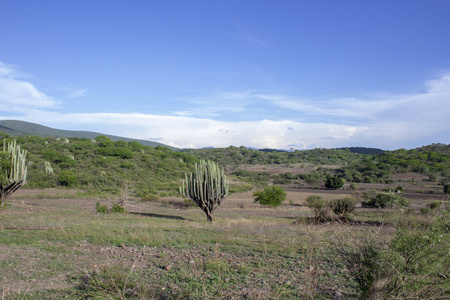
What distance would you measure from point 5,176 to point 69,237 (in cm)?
1187

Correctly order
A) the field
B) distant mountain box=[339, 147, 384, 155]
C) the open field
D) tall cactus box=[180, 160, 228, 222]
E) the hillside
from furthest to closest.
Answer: distant mountain box=[339, 147, 384, 155], the hillside, tall cactus box=[180, 160, 228, 222], the open field, the field

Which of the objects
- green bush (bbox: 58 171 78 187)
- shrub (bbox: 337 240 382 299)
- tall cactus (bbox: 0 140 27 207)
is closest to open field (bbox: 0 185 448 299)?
shrub (bbox: 337 240 382 299)

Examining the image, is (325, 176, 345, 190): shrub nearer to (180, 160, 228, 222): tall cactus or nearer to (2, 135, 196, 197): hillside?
(2, 135, 196, 197): hillside

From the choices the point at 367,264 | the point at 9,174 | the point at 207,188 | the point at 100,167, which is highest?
the point at 367,264

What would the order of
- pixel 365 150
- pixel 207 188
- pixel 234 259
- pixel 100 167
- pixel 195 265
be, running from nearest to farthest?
pixel 195 265, pixel 234 259, pixel 207 188, pixel 100 167, pixel 365 150

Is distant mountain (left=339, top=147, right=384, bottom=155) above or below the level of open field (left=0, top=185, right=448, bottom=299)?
above

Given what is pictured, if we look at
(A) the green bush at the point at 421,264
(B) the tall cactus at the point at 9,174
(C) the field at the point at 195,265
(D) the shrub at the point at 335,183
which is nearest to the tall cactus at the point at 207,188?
(C) the field at the point at 195,265

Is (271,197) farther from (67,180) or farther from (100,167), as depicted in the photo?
(100,167)

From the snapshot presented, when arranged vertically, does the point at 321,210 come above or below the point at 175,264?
above

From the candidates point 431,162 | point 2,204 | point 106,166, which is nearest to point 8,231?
point 2,204

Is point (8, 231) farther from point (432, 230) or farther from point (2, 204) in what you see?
point (432, 230)

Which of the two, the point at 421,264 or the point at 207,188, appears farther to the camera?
the point at 207,188

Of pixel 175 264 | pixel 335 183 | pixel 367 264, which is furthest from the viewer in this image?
pixel 335 183

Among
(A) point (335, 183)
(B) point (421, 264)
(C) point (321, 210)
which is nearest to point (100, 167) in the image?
(A) point (335, 183)
